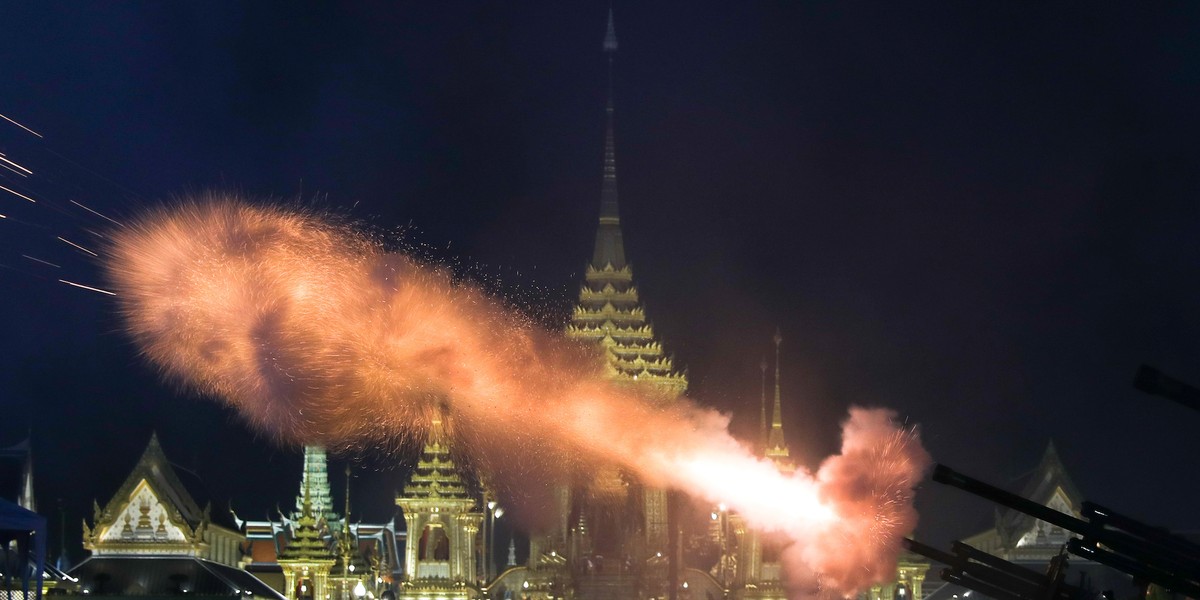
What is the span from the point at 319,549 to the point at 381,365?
33951 millimetres

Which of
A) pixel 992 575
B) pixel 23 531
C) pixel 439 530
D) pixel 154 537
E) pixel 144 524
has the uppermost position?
pixel 144 524

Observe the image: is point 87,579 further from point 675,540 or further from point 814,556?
point 814,556

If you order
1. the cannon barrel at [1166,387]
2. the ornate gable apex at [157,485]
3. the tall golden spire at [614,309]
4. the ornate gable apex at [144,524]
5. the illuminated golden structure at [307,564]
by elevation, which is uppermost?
the tall golden spire at [614,309]

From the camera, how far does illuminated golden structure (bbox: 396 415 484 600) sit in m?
70.2

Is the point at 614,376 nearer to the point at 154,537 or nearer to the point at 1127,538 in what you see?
the point at 154,537

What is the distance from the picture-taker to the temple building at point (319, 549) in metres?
68.6

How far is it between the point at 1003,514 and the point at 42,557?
42569mm

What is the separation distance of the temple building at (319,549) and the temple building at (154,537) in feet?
6.01

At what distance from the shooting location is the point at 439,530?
7256 cm

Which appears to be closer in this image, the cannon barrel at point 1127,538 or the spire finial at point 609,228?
the cannon barrel at point 1127,538

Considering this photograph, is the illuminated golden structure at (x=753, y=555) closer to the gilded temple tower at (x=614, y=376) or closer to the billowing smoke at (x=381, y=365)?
the gilded temple tower at (x=614, y=376)

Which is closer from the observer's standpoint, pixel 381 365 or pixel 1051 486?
pixel 381 365

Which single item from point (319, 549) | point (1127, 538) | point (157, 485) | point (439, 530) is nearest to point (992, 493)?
point (1127, 538)

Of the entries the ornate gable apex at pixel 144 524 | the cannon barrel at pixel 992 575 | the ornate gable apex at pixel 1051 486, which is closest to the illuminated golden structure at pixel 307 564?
the ornate gable apex at pixel 144 524
